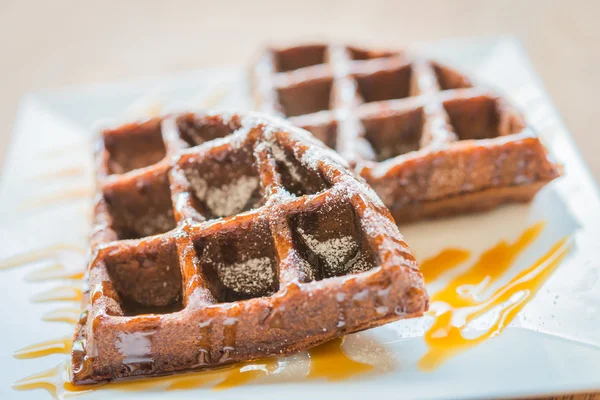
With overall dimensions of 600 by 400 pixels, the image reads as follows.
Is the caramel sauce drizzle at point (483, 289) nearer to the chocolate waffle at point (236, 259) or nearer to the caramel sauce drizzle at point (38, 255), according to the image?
the chocolate waffle at point (236, 259)

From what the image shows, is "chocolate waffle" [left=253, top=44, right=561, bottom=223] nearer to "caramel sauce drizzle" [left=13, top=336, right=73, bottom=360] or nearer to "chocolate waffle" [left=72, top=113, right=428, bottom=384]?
"chocolate waffle" [left=72, top=113, right=428, bottom=384]

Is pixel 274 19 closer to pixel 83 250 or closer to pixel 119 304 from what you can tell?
pixel 83 250

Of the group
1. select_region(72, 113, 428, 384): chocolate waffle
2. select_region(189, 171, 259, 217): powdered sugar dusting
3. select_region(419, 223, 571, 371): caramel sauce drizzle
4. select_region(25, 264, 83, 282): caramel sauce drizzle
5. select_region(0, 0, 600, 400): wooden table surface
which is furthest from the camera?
select_region(0, 0, 600, 400): wooden table surface

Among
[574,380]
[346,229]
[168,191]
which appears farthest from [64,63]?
[574,380]

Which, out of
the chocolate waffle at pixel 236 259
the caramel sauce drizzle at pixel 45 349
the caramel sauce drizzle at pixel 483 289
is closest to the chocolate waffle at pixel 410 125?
the caramel sauce drizzle at pixel 483 289

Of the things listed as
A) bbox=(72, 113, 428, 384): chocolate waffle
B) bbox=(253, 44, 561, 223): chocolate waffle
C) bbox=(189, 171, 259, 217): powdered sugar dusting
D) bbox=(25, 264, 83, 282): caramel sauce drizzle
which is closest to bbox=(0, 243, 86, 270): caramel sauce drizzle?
bbox=(25, 264, 83, 282): caramel sauce drizzle

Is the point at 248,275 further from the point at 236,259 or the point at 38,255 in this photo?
the point at 38,255
